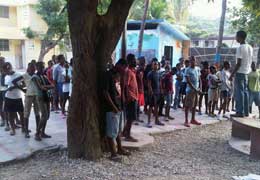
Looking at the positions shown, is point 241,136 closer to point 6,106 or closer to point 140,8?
point 6,106

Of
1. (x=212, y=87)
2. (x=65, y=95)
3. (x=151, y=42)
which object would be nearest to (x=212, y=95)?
(x=212, y=87)

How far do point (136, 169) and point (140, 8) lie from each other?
66.8 ft

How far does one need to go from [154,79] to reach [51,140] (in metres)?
2.78

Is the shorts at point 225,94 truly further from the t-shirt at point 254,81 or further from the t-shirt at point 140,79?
the t-shirt at point 140,79

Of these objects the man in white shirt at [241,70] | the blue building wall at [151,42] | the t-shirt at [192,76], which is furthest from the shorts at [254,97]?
the blue building wall at [151,42]

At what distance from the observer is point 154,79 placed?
769 cm

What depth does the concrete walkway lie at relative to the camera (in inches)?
223

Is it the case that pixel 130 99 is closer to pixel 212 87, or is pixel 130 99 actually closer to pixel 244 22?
pixel 212 87

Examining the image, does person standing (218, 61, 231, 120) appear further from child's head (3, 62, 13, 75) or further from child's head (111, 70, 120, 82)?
child's head (3, 62, 13, 75)

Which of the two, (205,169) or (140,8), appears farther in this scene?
(140,8)

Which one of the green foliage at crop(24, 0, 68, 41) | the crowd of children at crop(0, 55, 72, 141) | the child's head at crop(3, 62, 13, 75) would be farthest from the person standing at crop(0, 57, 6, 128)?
the green foliage at crop(24, 0, 68, 41)

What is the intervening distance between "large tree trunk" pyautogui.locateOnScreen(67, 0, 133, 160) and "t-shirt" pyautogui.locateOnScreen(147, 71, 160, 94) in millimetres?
2312

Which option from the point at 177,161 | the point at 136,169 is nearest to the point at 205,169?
the point at 177,161

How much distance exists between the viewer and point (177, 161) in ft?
18.2
